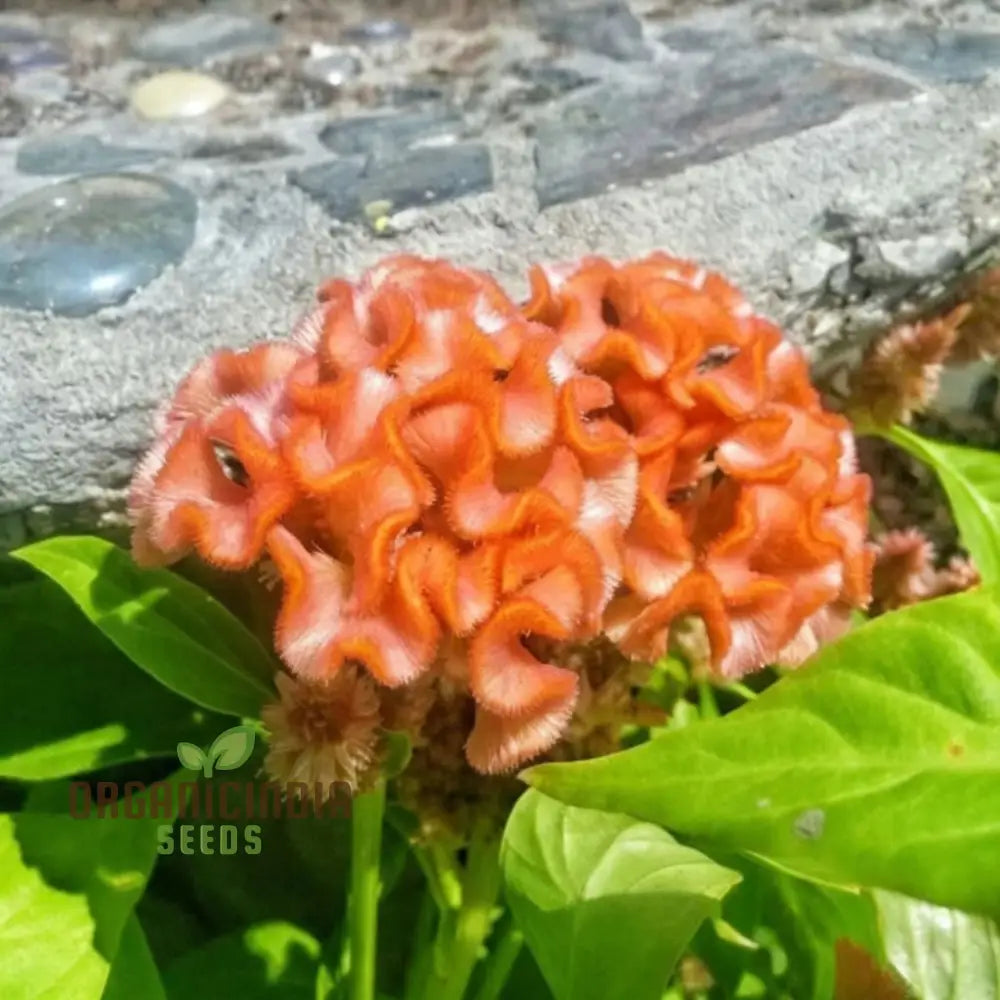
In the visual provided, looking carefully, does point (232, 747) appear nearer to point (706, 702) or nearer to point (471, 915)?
point (471, 915)

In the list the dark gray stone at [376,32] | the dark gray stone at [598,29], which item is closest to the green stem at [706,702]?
the dark gray stone at [598,29]

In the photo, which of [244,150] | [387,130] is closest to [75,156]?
[244,150]

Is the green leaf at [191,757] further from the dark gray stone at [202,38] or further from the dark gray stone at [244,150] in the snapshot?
the dark gray stone at [202,38]

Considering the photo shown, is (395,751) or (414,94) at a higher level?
(414,94)

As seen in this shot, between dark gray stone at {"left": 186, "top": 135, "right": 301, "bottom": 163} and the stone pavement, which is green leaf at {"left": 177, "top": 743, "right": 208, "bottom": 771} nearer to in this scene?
the stone pavement

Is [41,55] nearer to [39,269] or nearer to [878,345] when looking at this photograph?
Result: [39,269]

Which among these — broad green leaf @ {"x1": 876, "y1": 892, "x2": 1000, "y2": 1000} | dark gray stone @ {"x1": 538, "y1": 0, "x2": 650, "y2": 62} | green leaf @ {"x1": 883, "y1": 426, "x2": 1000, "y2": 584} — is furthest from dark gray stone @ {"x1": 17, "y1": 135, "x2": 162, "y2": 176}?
broad green leaf @ {"x1": 876, "y1": 892, "x2": 1000, "y2": 1000}

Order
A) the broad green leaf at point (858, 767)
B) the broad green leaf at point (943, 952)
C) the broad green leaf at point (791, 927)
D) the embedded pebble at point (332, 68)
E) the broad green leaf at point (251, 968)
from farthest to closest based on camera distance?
the embedded pebble at point (332, 68) < the broad green leaf at point (251, 968) < the broad green leaf at point (791, 927) < the broad green leaf at point (943, 952) < the broad green leaf at point (858, 767)
